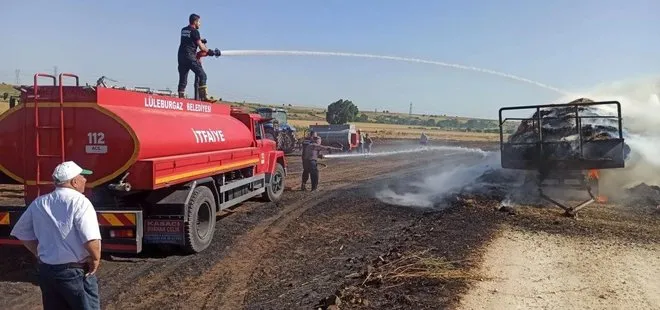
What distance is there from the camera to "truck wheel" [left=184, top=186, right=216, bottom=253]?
28.2ft

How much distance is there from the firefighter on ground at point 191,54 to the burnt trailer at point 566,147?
22.6ft

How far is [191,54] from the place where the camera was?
1187 centimetres

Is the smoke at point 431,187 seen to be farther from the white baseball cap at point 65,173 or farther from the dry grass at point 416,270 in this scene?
the white baseball cap at point 65,173

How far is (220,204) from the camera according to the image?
33.8 ft

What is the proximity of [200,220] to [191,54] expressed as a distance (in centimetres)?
420

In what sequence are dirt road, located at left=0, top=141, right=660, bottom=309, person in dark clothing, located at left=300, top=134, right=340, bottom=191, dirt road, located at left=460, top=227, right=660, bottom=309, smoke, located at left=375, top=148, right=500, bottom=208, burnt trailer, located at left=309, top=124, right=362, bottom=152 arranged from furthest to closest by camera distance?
burnt trailer, located at left=309, top=124, right=362, bottom=152, person in dark clothing, located at left=300, top=134, right=340, bottom=191, smoke, located at left=375, top=148, right=500, bottom=208, dirt road, located at left=0, top=141, right=660, bottom=309, dirt road, located at left=460, top=227, right=660, bottom=309

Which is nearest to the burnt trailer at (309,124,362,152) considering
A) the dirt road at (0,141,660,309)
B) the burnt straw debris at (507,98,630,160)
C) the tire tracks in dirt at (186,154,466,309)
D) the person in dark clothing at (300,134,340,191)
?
the person in dark clothing at (300,134,340,191)

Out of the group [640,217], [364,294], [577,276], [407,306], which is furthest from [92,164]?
[640,217]

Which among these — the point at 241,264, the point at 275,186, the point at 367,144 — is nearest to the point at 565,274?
the point at 241,264

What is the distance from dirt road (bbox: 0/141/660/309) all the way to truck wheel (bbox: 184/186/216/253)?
0.18 meters

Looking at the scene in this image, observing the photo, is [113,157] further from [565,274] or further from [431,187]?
[431,187]

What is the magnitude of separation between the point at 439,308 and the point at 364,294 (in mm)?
874

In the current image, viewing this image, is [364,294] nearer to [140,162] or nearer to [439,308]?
[439,308]

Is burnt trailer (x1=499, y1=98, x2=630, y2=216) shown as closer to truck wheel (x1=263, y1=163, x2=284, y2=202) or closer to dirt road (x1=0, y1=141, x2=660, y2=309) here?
dirt road (x1=0, y1=141, x2=660, y2=309)
